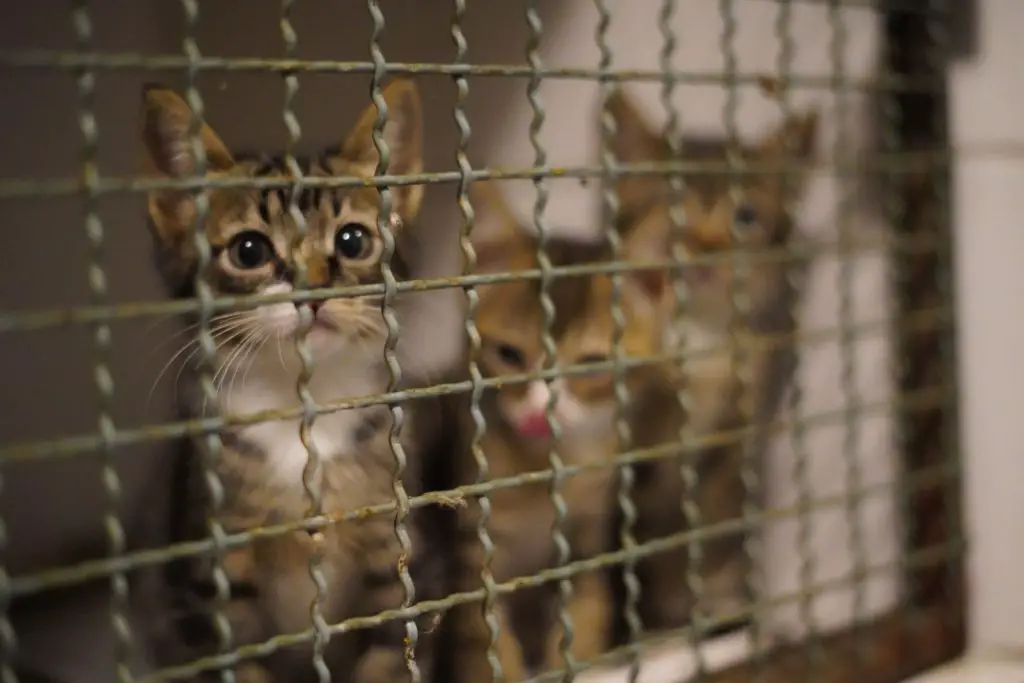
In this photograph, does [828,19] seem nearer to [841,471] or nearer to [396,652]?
[841,471]

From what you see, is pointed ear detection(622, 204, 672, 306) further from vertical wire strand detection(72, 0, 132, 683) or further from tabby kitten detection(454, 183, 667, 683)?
vertical wire strand detection(72, 0, 132, 683)

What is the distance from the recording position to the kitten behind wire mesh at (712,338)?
3.35ft

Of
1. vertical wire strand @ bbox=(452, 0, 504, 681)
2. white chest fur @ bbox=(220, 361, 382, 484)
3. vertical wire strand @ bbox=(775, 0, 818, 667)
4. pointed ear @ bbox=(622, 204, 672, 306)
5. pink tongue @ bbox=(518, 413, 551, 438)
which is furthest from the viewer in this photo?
pointed ear @ bbox=(622, 204, 672, 306)

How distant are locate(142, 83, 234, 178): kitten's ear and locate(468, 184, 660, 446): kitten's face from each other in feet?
1.13

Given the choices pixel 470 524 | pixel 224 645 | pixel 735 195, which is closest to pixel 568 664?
pixel 470 524

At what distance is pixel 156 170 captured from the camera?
2.27 ft

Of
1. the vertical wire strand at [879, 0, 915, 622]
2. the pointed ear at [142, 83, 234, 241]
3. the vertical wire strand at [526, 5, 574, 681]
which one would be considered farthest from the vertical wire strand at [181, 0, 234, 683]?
the vertical wire strand at [879, 0, 915, 622]

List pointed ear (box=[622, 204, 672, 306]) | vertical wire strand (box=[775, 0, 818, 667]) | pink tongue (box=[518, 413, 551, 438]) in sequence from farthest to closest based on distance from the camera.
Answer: pointed ear (box=[622, 204, 672, 306]) → pink tongue (box=[518, 413, 551, 438]) → vertical wire strand (box=[775, 0, 818, 667])

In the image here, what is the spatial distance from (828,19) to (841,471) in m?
0.50

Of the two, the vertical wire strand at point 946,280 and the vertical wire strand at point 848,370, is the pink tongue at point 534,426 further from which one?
the vertical wire strand at point 946,280

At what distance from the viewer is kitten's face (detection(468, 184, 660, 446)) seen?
3.32ft

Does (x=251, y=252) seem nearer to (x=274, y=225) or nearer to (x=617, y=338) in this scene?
(x=274, y=225)

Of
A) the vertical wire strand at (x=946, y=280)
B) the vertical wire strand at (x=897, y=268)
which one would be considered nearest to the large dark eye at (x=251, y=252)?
the vertical wire strand at (x=897, y=268)

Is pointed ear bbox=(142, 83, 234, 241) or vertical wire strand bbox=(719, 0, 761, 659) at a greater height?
pointed ear bbox=(142, 83, 234, 241)
